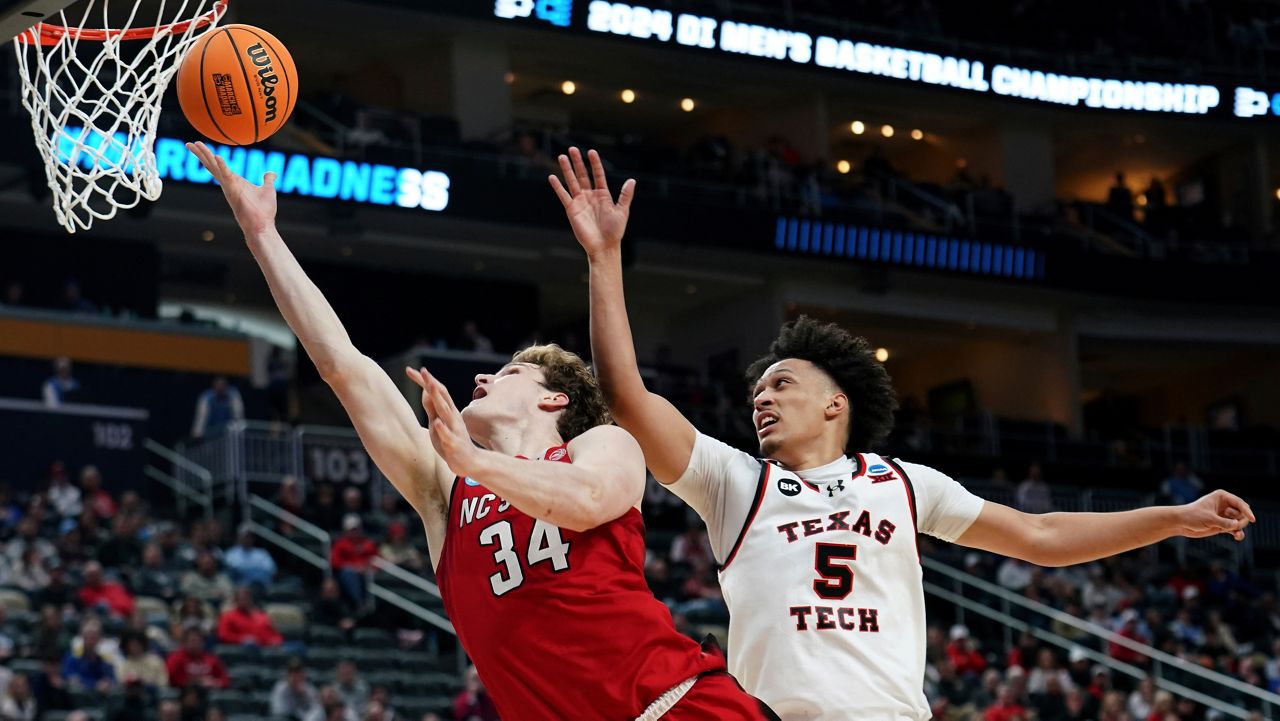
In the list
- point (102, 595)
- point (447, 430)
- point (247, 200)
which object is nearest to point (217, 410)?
point (102, 595)

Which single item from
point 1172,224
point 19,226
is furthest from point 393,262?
point 1172,224

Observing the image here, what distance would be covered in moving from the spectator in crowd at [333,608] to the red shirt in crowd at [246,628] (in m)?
1.34

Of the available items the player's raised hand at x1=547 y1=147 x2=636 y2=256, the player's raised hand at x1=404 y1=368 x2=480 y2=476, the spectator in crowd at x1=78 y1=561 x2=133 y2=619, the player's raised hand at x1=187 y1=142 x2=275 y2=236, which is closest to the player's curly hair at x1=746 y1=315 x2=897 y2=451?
the player's raised hand at x1=547 y1=147 x2=636 y2=256

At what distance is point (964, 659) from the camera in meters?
19.3

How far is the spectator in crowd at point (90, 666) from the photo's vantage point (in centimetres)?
1387

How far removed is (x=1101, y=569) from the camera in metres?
24.7

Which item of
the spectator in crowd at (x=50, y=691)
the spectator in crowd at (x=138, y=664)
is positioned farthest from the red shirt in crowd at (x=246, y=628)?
the spectator in crowd at (x=50, y=691)

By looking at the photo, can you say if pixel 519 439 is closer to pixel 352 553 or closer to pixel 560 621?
pixel 560 621

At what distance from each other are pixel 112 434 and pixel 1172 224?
70.9ft

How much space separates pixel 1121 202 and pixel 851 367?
100ft

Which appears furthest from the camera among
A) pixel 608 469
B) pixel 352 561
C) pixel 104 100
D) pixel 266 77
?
pixel 352 561

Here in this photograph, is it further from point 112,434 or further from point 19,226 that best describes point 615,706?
point 19,226

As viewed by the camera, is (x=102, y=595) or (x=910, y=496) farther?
(x=102, y=595)

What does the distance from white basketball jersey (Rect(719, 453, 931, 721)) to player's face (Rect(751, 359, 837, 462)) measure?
0.12 meters
